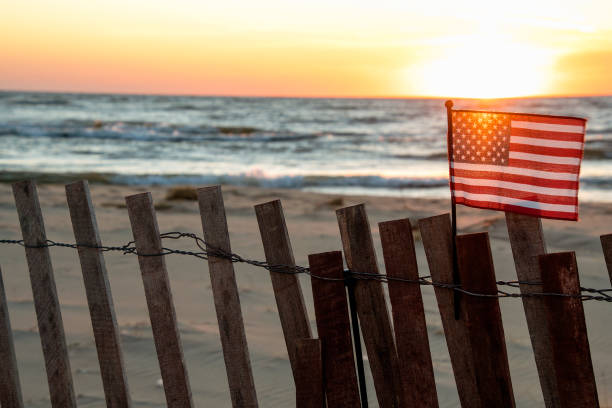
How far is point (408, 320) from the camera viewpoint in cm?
268

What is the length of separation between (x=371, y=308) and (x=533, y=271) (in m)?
0.65

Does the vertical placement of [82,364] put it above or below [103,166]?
below

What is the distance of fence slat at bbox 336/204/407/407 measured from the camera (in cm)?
269

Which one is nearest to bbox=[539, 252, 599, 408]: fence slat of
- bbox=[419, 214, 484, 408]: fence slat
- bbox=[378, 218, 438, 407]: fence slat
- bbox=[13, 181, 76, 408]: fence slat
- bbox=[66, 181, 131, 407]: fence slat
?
bbox=[419, 214, 484, 408]: fence slat

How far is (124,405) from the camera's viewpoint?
3.11 meters

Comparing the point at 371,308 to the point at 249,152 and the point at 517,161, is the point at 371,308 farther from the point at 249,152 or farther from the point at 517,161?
the point at 249,152

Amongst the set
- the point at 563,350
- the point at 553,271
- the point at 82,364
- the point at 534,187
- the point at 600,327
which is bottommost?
the point at 600,327

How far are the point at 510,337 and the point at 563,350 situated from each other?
10.8ft

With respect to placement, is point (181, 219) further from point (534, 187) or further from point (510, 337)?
point (534, 187)

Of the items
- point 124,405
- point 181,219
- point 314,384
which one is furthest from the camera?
point 181,219

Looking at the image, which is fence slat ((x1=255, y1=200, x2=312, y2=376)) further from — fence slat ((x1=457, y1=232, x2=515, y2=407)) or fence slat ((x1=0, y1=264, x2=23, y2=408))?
fence slat ((x1=0, y1=264, x2=23, y2=408))

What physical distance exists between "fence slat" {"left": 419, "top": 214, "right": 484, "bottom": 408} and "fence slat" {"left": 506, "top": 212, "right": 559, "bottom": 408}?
0.81 feet

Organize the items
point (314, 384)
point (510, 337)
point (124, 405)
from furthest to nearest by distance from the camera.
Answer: point (510, 337), point (124, 405), point (314, 384)

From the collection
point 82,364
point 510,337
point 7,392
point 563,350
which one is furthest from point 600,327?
point 7,392
